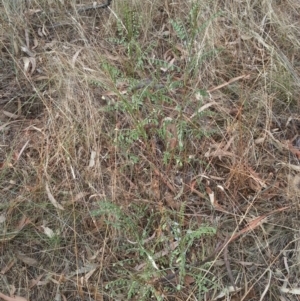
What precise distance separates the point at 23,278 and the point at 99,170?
476mm

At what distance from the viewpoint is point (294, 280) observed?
1786mm

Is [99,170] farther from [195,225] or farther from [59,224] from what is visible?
[195,225]

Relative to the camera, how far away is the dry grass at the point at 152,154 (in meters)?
1.82

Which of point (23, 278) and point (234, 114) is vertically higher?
point (234, 114)

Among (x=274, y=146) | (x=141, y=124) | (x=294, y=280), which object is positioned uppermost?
(x=141, y=124)

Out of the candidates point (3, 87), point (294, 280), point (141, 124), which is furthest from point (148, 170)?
point (3, 87)

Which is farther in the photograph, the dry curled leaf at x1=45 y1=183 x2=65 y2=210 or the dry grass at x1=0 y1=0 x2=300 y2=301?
the dry curled leaf at x1=45 y1=183 x2=65 y2=210

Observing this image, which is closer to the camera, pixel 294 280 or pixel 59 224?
pixel 294 280

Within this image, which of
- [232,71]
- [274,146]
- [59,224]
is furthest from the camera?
[232,71]

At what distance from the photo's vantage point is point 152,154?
2.02 metres

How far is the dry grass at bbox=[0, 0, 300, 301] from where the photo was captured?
182 cm

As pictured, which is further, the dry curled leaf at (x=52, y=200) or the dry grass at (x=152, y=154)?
the dry curled leaf at (x=52, y=200)

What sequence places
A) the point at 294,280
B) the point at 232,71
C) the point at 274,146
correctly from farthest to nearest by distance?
the point at 232,71 → the point at 274,146 → the point at 294,280

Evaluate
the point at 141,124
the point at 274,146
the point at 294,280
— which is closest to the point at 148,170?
the point at 141,124
